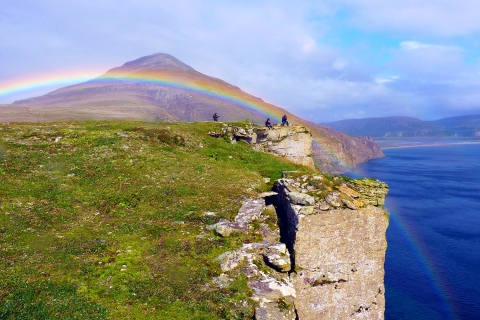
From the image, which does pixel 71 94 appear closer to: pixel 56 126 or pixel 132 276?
pixel 56 126

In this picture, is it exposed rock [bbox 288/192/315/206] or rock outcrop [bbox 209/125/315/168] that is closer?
exposed rock [bbox 288/192/315/206]

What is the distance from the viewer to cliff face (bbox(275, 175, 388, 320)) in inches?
548

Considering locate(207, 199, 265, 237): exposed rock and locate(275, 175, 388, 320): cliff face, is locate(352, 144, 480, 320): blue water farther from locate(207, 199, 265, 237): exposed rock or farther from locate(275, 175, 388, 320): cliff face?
locate(207, 199, 265, 237): exposed rock

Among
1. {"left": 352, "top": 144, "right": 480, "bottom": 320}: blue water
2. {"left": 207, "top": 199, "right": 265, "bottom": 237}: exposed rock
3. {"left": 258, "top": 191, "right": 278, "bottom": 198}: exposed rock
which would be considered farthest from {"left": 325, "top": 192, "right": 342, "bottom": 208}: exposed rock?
{"left": 352, "top": 144, "right": 480, "bottom": 320}: blue water

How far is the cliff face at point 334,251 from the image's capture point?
45.7ft

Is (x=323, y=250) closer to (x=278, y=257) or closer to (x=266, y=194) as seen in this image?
(x=278, y=257)

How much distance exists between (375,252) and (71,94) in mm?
201288

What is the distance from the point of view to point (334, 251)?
1438 centimetres

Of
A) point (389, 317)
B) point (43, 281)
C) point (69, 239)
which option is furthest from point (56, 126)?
point (389, 317)

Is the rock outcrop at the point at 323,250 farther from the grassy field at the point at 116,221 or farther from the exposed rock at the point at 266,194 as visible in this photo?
the exposed rock at the point at 266,194

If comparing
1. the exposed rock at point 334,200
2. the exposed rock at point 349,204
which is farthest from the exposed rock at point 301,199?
the exposed rock at point 349,204

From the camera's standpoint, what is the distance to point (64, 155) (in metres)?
21.7

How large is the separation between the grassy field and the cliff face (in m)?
2.47

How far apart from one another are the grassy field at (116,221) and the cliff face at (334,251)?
2.47 meters
